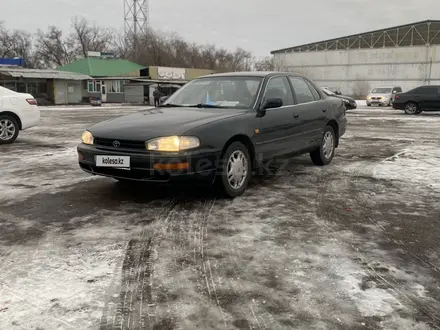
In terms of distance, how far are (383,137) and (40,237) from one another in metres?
9.95

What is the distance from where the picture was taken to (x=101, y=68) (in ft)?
148

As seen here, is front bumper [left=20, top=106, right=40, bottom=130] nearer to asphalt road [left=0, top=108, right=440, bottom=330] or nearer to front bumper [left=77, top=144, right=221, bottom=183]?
asphalt road [left=0, top=108, right=440, bottom=330]

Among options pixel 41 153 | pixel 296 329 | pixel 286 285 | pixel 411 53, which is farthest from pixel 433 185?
pixel 411 53

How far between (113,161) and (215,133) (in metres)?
1.16

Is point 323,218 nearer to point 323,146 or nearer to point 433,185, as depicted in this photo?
point 433,185

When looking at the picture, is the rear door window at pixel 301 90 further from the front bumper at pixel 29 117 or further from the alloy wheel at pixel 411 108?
the alloy wheel at pixel 411 108

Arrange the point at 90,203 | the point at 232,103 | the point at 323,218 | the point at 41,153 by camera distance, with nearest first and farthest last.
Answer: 1. the point at 323,218
2. the point at 90,203
3. the point at 232,103
4. the point at 41,153

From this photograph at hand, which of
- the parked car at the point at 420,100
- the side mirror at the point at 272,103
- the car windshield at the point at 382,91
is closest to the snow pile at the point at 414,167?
the side mirror at the point at 272,103

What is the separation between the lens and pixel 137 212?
177 inches

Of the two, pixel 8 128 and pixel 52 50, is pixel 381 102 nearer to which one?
pixel 8 128

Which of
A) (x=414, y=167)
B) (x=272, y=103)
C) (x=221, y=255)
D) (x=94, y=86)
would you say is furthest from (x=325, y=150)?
(x=94, y=86)

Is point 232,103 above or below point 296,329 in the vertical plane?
above

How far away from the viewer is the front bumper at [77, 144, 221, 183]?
4379 mm

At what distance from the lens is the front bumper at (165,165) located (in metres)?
4.38
